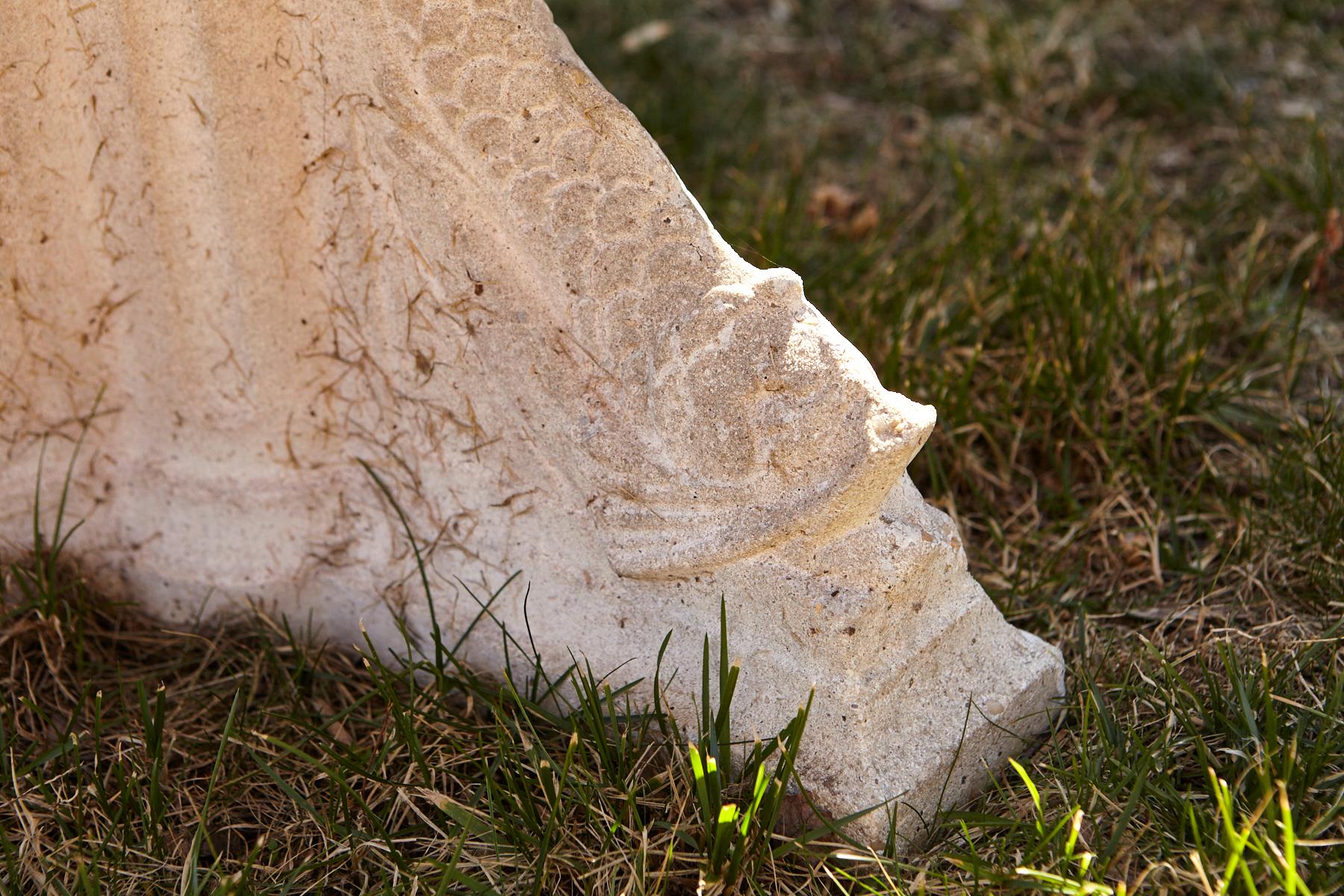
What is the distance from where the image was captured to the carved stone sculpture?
4.67 ft

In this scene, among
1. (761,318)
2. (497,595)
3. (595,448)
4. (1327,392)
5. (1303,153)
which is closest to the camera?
(761,318)

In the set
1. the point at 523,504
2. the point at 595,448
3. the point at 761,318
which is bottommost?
the point at 523,504

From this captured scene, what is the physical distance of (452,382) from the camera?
1.61 metres

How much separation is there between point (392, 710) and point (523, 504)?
299 mm

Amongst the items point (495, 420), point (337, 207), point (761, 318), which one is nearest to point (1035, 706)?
point (761, 318)

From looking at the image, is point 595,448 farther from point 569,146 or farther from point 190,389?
point 190,389

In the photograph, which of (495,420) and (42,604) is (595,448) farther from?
(42,604)

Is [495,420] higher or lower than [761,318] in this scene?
lower

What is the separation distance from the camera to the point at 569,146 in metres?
1.46

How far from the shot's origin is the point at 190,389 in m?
1.73

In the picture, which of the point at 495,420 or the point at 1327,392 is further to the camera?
the point at 1327,392

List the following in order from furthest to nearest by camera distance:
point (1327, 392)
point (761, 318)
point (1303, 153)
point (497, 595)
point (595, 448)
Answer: point (1303, 153)
point (1327, 392)
point (497, 595)
point (595, 448)
point (761, 318)

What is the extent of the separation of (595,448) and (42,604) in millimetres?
795

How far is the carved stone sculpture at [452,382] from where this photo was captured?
142 cm
